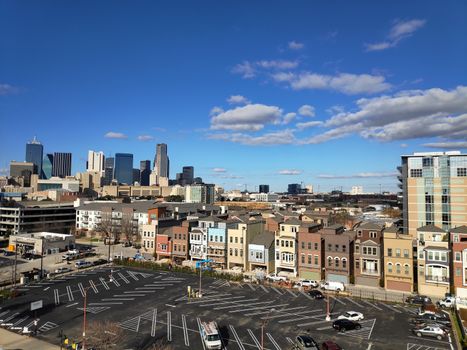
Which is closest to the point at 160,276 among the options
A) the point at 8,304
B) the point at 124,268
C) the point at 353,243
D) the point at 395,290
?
the point at 124,268

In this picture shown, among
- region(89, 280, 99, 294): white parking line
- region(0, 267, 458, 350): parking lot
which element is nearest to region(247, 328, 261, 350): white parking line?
region(0, 267, 458, 350): parking lot

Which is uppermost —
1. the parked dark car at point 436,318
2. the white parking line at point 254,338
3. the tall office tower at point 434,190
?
the tall office tower at point 434,190

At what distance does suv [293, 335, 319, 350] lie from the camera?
3491 cm

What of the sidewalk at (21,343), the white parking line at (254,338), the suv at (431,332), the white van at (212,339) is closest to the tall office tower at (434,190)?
the suv at (431,332)

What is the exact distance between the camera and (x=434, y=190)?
8600cm

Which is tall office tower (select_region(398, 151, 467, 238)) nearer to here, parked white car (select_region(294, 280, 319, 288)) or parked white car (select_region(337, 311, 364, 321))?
parked white car (select_region(294, 280, 319, 288))

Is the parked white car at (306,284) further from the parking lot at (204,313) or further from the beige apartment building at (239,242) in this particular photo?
the beige apartment building at (239,242)

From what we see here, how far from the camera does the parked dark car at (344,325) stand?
4101 centimetres

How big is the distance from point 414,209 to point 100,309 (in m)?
75.9

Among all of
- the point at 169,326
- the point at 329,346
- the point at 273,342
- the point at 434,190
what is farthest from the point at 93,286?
the point at 434,190

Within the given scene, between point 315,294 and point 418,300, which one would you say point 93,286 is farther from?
point 418,300

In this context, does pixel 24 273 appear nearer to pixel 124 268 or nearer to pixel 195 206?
pixel 124 268

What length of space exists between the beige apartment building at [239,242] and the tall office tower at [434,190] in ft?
135

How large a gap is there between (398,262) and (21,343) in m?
54.3
